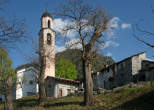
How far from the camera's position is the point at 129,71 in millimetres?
38625

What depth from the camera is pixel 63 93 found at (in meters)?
41.4

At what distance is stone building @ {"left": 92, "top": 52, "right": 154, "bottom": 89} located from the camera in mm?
36969

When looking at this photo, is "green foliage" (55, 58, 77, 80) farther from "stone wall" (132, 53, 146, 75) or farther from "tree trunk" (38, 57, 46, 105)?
"tree trunk" (38, 57, 46, 105)

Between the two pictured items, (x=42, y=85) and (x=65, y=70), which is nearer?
(x=42, y=85)

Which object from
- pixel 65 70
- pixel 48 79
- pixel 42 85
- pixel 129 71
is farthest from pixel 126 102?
pixel 65 70

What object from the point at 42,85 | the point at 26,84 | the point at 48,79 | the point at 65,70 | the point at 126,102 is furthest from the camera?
the point at 65,70

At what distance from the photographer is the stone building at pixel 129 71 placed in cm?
3697

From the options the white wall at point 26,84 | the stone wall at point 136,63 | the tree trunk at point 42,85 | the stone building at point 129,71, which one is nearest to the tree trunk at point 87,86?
the tree trunk at point 42,85

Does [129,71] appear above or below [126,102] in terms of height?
above

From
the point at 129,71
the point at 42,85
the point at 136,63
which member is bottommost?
the point at 42,85

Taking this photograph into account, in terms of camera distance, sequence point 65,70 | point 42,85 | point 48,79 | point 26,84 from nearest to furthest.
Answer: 1. point 42,85
2. point 48,79
3. point 26,84
4. point 65,70

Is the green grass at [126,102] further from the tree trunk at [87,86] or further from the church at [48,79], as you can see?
the church at [48,79]

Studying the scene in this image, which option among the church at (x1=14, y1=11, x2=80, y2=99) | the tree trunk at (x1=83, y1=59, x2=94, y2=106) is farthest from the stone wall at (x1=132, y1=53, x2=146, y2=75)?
the tree trunk at (x1=83, y1=59, x2=94, y2=106)

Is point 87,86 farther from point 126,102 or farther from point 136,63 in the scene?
point 136,63
